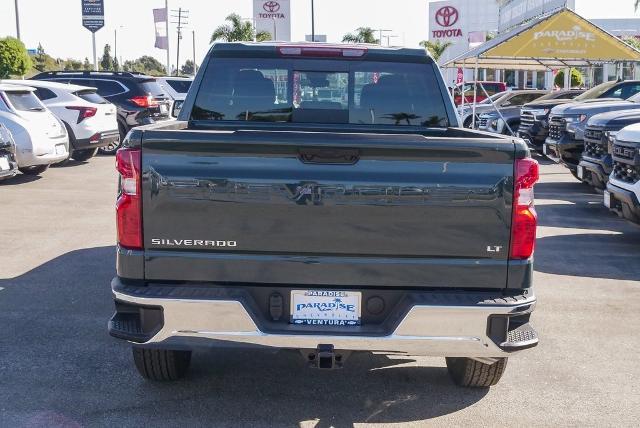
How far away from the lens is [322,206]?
3.85 m

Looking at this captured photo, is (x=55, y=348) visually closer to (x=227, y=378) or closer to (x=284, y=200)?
(x=227, y=378)

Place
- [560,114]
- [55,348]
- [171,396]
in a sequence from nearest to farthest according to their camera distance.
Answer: [171,396] < [55,348] < [560,114]

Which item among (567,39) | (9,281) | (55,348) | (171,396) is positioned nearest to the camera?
(171,396)

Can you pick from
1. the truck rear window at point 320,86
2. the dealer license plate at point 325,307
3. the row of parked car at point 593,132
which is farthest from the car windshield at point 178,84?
the dealer license plate at point 325,307

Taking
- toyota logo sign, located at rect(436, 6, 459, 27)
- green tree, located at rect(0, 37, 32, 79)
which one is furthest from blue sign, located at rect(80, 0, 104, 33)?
toyota logo sign, located at rect(436, 6, 459, 27)

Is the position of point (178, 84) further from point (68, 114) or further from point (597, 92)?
point (597, 92)

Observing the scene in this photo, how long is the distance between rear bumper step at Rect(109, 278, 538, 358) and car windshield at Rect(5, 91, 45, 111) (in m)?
10.8

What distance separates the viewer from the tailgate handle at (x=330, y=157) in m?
3.84

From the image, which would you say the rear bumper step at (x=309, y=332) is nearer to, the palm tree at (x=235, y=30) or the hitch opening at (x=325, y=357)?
the hitch opening at (x=325, y=357)

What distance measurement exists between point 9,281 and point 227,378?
3274mm

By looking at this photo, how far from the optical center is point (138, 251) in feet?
12.8

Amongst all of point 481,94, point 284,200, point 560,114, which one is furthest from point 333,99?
point 481,94

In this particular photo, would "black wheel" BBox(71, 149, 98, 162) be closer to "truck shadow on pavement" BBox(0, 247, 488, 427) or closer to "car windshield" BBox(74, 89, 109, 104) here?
"car windshield" BBox(74, 89, 109, 104)

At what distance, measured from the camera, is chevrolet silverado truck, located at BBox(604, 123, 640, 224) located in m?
8.41
